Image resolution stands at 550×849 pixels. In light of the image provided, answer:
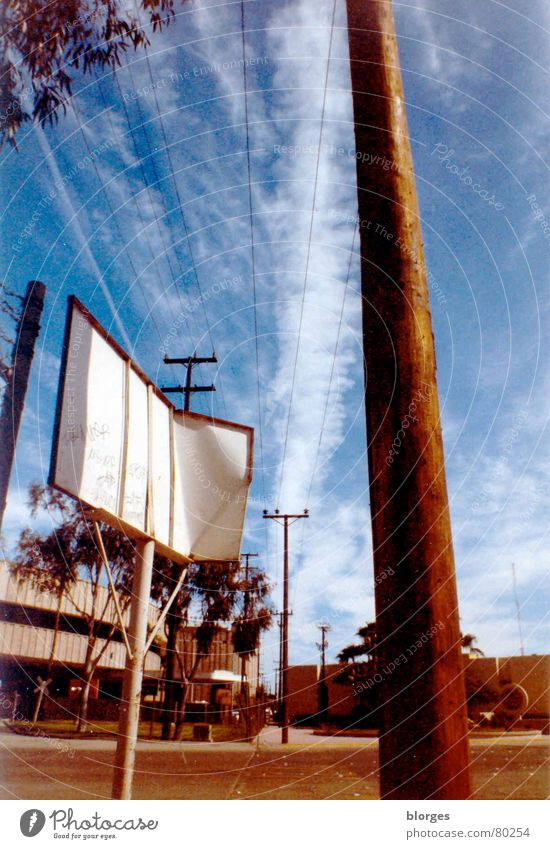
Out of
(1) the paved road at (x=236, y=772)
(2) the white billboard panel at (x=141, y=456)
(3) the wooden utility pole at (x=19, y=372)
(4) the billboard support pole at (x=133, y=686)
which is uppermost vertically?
(3) the wooden utility pole at (x=19, y=372)

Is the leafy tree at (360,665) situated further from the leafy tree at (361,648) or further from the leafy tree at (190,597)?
the leafy tree at (190,597)

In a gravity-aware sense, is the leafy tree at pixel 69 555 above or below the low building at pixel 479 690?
above

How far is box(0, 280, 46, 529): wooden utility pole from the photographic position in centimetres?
443

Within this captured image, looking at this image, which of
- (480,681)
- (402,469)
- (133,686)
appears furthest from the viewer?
(480,681)

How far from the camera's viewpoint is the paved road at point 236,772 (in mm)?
8992

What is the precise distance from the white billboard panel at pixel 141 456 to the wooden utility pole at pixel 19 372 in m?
1.01

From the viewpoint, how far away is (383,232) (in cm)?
250

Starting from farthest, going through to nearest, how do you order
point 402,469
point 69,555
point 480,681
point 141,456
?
1. point 480,681
2. point 69,555
3. point 141,456
4. point 402,469

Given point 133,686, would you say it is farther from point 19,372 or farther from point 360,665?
point 360,665

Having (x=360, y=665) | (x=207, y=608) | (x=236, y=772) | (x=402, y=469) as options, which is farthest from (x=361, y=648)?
(x=402, y=469)

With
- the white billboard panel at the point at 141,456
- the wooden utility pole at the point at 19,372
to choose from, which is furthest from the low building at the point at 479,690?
the wooden utility pole at the point at 19,372

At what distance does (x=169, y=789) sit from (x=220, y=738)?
1604 cm

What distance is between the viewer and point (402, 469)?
2.21 m

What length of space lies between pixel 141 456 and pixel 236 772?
34.8 feet
